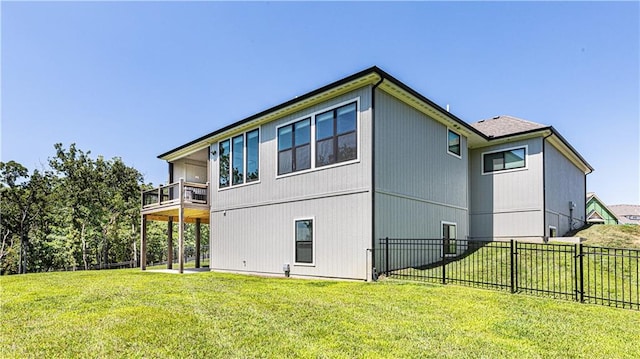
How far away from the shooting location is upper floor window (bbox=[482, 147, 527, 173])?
14.7m

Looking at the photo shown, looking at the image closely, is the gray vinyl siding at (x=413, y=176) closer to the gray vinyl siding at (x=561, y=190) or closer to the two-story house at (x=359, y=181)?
the two-story house at (x=359, y=181)

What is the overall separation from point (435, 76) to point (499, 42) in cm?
293

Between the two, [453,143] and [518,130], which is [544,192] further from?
[453,143]

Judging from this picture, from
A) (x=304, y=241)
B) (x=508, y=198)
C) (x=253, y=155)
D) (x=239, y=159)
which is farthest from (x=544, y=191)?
(x=239, y=159)

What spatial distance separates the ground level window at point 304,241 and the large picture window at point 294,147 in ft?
5.62

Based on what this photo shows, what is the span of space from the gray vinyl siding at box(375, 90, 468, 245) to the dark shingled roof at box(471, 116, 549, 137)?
9.00 feet

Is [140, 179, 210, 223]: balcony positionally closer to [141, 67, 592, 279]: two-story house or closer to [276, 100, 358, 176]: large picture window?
[141, 67, 592, 279]: two-story house

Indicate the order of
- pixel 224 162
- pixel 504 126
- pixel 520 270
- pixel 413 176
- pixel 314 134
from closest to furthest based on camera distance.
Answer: pixel 520 270, pixel 314 134, pixel 413 176, pixel 224 162, pixel 504 126

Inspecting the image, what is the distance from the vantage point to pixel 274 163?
499 inches

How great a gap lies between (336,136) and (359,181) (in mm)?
1602

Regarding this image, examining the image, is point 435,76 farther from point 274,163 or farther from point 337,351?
point 337,351

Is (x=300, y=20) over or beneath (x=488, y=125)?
over

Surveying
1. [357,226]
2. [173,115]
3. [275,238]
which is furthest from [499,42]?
[173,115]

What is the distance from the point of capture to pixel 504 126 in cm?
1602
